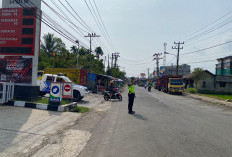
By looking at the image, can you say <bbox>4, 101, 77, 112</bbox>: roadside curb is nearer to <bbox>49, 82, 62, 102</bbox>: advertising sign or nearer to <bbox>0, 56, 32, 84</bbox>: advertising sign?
<bbox>49, 82, 62, 102</bbox>: advertising sign

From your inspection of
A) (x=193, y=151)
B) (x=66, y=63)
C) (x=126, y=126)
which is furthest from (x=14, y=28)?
(x=66, y=63)

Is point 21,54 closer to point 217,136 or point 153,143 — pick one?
point 153,143

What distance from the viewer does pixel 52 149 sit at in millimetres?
4594

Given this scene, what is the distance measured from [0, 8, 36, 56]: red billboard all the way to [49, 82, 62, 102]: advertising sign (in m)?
2.62

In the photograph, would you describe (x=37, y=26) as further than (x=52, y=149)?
Yes

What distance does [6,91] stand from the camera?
33.3 feet

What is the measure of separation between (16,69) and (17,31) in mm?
2221

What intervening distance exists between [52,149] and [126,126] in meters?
3.07

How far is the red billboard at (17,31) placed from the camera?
35.9 ft

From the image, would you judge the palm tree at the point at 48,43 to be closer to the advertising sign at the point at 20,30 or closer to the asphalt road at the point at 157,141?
the advertising sign at the point at 20,30

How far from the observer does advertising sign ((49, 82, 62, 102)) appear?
9.91 m

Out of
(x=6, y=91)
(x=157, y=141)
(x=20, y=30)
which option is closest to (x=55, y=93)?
(x=6, y=91)

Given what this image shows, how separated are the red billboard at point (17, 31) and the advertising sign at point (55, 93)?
8.58ft

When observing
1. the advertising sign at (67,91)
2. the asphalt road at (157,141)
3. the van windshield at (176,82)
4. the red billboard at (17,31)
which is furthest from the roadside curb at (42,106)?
the van windshield at (176,82)
